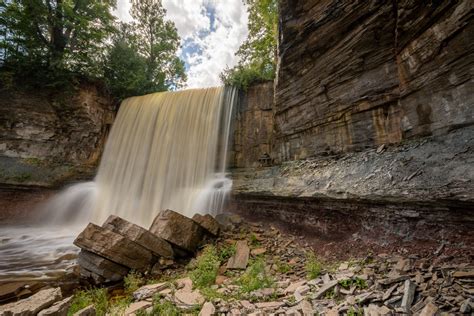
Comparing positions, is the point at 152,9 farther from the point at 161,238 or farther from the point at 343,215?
the point at 343,215

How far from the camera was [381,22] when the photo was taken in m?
5.58

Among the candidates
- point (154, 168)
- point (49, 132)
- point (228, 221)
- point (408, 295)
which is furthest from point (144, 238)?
point (49, 132)

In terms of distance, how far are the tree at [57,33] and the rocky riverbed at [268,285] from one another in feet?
40.5

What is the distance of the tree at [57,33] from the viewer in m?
11.6

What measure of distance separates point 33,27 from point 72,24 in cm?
188

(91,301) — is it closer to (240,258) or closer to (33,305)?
(33,305)

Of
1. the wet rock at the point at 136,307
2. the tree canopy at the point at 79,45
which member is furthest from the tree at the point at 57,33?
the wet rock at the point at 136,307

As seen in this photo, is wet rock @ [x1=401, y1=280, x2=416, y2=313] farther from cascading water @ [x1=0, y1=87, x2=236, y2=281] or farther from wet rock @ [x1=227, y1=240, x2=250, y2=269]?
cascading water @ [x1=0, y1=87, x2=236, y2=281]

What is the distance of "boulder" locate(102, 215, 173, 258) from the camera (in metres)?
5.49

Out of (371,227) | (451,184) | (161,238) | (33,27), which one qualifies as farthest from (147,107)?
(451,184)

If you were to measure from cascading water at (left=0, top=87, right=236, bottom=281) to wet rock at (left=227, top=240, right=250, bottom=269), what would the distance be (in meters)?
3.12

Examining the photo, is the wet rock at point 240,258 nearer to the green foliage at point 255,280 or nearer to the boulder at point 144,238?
the green foliage at point 255,280

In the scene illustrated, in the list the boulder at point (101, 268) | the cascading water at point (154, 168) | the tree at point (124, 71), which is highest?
the tree at point (124, 71)

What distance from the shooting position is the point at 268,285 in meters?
3.79
